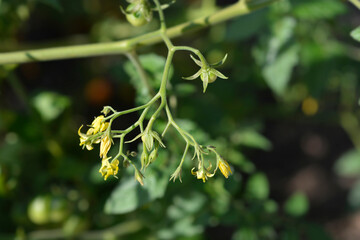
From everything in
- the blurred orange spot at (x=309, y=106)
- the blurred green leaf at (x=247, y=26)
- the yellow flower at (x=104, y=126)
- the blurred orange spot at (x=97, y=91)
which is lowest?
the blurred orange spot at (x=309, y=106)

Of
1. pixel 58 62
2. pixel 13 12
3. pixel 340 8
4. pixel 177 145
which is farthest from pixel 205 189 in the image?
pixel 58 62

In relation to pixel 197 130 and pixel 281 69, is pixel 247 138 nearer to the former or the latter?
pixel 281 69

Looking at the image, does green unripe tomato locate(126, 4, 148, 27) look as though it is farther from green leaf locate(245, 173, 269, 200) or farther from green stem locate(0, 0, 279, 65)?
green leaf locate(245, 173, 269, 200)

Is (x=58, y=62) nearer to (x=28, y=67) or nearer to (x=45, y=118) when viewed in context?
(x=28, y=67)

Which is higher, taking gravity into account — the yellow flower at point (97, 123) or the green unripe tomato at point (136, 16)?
the green unripe tomato at point (136, 16)

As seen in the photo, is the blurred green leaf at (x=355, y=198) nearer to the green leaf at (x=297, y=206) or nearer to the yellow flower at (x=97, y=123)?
the green leaf at (x=297, y=206)

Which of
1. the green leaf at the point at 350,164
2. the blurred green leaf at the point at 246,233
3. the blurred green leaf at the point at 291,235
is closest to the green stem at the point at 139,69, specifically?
the blurred green leaf at the point at 246,233

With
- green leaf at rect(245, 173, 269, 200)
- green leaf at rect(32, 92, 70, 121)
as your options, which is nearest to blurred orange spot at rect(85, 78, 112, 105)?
green leaf at rect(32, 92, 70, 121)
